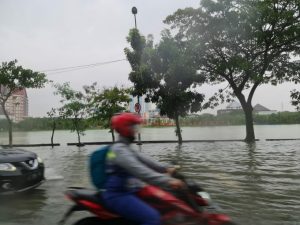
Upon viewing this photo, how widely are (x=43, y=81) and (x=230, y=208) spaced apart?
22314 mm

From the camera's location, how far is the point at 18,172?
795 cm

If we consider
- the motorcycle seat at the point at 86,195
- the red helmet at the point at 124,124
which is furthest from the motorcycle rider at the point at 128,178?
the motorcycle seat at the point at 86,195

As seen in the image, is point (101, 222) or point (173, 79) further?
point (173, 79)

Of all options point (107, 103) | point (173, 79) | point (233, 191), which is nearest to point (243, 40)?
point (173, 79)

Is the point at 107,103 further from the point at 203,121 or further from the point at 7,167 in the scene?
the point at 7,167

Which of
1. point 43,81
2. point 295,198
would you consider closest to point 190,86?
point 43,81

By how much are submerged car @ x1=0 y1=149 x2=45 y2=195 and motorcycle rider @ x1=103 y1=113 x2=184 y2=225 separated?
4287mm

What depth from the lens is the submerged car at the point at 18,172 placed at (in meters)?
7.82

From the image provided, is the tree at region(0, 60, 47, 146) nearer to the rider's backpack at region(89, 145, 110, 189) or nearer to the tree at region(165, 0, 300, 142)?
the tree at region(165, 0, 300, 142)

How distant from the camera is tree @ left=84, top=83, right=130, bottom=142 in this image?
93.4ft

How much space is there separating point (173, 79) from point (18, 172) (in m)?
19.6

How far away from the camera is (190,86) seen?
28.3 m

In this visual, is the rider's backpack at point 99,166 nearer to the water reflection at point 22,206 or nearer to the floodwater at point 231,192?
the floodwater at point 231,192

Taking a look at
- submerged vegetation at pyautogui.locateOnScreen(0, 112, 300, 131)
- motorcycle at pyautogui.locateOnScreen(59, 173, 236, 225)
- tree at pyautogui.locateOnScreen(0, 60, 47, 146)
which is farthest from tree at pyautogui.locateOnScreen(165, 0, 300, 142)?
motorcycle at pyautogui.locateOnScreen(59, 173, 236, 225)
